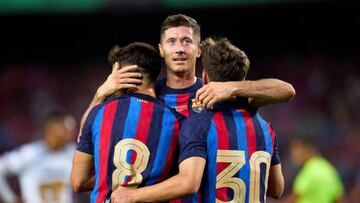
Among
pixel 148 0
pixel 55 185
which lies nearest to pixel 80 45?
pixel 148 0

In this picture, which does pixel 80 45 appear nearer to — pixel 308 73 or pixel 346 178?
pixel 308 73

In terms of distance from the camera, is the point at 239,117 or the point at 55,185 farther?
the point at 55,185

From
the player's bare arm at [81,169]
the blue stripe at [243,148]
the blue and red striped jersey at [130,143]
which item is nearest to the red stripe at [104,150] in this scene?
the blue and red striped jersey at [130,143]

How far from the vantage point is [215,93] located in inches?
144

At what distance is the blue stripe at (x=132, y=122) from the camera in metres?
3.71

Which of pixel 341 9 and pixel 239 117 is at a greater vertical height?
pixel 341 9

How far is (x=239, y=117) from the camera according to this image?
3.78 metres

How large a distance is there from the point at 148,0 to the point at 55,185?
13.6 feet

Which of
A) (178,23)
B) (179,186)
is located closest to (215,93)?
(179,186)

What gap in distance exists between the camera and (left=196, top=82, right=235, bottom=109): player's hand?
12.0 ft

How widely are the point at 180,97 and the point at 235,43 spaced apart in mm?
8931

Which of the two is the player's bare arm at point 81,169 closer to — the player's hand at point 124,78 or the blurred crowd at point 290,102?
the player's hand at point 124,78

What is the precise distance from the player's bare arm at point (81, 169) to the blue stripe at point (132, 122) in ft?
0.78

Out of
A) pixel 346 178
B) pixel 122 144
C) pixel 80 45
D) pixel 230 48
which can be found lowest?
pixel 346 178
